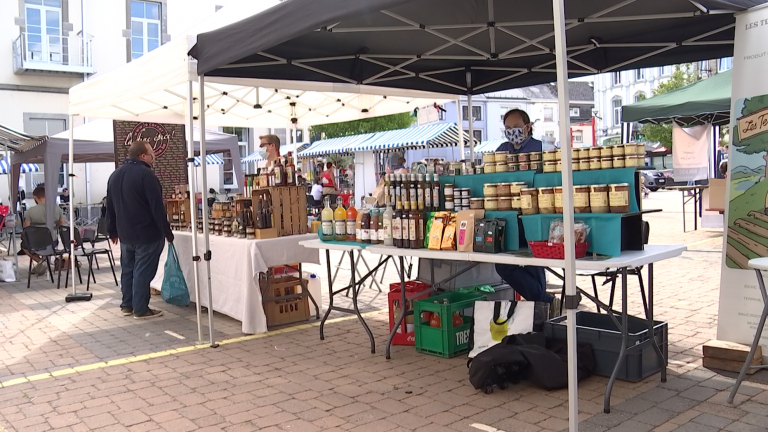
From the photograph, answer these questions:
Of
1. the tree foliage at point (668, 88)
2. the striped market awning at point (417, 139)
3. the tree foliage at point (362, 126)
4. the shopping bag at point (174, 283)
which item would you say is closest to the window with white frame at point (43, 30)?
the striped market awning at point (417, 139)

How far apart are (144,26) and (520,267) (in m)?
19.1

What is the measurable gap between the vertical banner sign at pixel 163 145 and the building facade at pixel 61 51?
37.6ft

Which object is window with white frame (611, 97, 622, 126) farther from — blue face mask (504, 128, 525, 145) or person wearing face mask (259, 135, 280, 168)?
blue face mask (504, 128, 525, 145)

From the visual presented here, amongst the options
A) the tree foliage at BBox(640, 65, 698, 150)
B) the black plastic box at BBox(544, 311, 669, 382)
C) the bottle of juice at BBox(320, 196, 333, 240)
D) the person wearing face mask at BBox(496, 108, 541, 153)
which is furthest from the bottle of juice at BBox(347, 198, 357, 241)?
the tree foliage at BBox(640, 65, 698, 150)

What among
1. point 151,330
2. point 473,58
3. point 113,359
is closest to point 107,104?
point 151,330

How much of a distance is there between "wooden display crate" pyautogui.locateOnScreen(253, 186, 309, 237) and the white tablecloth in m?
0.14

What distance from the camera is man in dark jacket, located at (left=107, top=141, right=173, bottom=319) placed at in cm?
626

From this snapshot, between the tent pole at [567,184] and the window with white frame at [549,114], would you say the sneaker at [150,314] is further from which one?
the window with white frame at [549,114]

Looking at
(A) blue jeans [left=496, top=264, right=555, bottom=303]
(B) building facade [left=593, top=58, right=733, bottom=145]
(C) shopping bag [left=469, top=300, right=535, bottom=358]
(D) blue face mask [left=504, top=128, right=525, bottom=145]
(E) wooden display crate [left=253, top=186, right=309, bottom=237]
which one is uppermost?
(B) building facade [left=593, top=58, right=733, bottom=145]

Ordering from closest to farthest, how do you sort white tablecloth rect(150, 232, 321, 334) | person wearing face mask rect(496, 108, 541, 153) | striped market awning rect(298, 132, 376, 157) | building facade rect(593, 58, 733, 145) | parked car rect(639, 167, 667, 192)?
person wearing face mask rect(496, 108, 541, 153) < white tablecloth rect(150, 232, 321, 334) < striped market awning rect(298, 132, 376, 157) < parked car rect(639, 167, 667, 192) < building facade rect(593, 58, 733, 145)

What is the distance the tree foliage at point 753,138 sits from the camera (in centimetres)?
396

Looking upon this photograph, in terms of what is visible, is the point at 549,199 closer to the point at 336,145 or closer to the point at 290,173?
the point at 290,173

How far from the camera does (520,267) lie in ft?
16.3

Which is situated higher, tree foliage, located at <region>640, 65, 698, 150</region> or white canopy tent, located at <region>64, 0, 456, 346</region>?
tree foliage, located at <region>640, 65, 698, 150</region>
